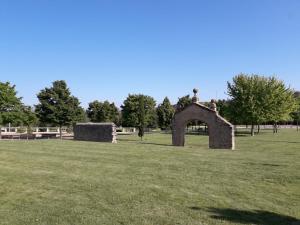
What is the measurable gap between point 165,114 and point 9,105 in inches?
1623

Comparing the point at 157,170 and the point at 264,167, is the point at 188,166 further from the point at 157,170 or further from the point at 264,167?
the point at 264,167

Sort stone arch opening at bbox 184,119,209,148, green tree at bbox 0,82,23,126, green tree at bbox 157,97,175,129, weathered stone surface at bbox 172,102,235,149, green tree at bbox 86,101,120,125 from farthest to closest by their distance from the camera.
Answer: green tree at bbox 86,101,120,125
green tree at bbox 157,97,175,129
green tree at bbox 0,82,23,126
stone arch opening at bbox 184,119,209,148
weathered stone surface at bbox 172,102,235,149

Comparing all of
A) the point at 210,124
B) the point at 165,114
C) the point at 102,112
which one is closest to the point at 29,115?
the point at 210,124

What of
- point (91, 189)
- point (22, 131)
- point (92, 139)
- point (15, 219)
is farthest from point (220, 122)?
point (22, 131)

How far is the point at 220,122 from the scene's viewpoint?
106 feet

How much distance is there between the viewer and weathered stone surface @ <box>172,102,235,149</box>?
3183 centimetres

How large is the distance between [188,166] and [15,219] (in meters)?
9.71

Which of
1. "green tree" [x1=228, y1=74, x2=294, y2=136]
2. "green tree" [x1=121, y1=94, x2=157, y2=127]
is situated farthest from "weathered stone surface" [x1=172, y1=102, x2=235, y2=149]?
"green tree" [x1=121, y1=94, x2=157, y2=127]

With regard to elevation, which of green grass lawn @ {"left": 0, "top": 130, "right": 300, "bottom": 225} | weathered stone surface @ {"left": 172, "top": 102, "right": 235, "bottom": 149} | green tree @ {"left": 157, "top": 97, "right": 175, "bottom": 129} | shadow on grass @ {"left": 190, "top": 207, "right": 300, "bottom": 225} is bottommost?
shadow on grass @ {"left": 190, "top": 207, "right": 300, "bottom": 225}

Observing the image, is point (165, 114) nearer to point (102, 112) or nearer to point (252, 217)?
point (102, 112)

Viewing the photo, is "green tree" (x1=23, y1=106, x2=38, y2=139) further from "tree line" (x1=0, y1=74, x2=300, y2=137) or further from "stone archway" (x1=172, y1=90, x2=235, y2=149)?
"stone archway" (x1=172, y1=90, x2=235, y2=149)

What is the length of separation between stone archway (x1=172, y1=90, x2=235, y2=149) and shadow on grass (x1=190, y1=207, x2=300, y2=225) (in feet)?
72.1

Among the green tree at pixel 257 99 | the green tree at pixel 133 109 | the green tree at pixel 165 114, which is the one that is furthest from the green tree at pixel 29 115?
the green tree at pixel 165 114

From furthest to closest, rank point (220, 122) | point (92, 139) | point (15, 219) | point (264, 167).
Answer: point (92, 139) < point (220, 122) < point (264, 167) < point (15, 219)
